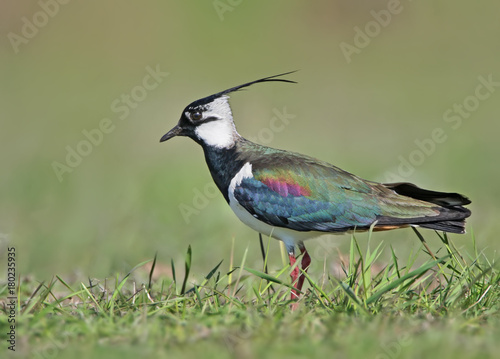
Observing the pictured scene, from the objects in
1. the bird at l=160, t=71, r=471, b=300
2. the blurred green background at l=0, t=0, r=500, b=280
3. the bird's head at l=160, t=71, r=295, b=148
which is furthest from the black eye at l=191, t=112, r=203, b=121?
the blurred green background at l=0, t=0, r=500, b=280

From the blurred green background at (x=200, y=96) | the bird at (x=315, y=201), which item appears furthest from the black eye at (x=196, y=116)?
the blurred green background at (x=200, y=96)

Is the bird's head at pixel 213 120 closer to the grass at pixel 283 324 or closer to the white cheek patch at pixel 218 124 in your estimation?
the white cheek patch at pixel 218 124

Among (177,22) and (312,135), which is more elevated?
(177,22)

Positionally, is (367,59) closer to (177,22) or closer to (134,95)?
(177,22)

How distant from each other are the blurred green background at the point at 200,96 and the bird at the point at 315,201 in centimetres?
32

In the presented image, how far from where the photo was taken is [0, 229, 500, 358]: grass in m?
3.59

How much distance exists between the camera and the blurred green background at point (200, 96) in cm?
820

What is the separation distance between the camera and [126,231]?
26.5 ft

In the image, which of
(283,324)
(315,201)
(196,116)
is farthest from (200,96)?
(283,324)

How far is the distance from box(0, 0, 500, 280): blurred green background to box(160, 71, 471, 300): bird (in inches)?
12.7

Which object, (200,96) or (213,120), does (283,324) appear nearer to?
(213,120)

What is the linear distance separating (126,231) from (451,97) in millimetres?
8467

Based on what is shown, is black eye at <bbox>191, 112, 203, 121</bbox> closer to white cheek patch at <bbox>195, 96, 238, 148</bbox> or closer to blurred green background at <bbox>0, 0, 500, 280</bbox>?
white cheek patch at <bbox>195, 96, 238, 148</bbox>

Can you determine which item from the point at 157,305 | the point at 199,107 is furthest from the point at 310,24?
the point at 157,305
